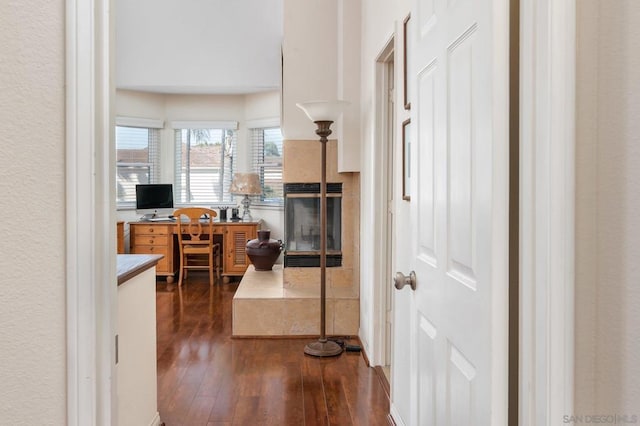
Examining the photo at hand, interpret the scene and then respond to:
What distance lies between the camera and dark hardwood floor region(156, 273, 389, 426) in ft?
8.73

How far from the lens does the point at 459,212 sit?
3.92ft

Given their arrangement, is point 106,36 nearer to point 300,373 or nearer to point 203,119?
point 300,373

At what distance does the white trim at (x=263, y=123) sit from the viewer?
7000mm

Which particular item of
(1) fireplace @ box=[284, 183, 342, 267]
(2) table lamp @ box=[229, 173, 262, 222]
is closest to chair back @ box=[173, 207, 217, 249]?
(2) table lamp @ box=[229, 173, 262, 222]

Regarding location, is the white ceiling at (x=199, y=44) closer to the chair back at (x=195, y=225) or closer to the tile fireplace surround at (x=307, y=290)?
the chair back at (x=195, y=225)

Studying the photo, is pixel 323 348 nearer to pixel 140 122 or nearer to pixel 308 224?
pixel 308 224

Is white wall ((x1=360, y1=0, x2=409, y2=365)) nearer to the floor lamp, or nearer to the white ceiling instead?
the floor lamp

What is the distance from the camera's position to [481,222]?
1.03m

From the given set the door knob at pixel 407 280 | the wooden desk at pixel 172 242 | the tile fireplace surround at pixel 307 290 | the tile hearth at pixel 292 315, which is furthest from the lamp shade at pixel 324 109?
the wooden desk at pixel 172 242

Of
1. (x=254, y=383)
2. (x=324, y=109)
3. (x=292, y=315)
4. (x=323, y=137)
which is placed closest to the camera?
(x=254, y=383)

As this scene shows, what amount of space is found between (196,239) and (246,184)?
973 millimetres

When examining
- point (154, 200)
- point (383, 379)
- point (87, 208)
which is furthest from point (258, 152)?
point (87, 208)

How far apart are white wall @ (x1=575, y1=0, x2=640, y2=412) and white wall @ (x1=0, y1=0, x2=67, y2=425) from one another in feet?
2.94

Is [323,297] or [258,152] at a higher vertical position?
[258,152]
